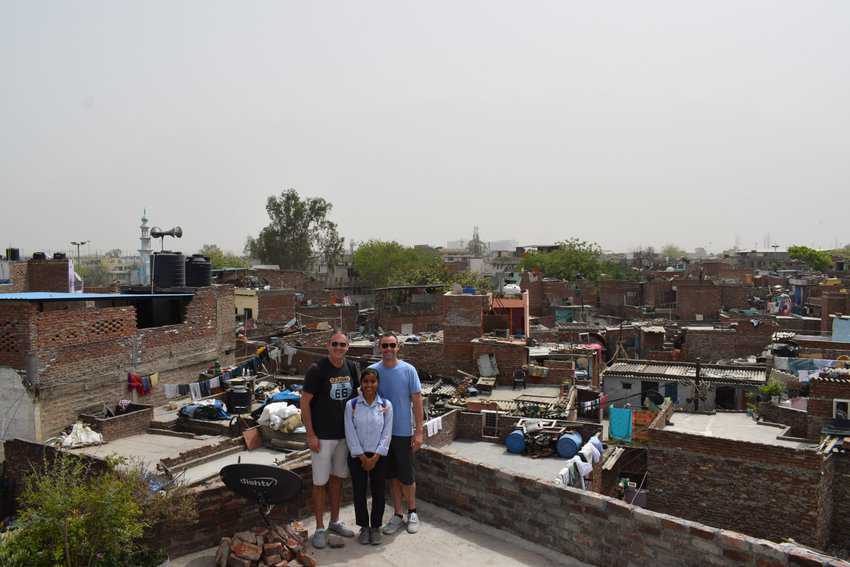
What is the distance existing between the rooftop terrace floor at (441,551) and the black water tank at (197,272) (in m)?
18.2

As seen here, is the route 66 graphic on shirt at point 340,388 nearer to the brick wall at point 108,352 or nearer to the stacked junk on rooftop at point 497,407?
the stacked junk on rooftop at point 497,407

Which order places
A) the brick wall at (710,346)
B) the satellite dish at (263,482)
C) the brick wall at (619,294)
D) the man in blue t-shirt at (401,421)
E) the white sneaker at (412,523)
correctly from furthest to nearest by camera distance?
the brick wall at (619,294)
the brick wall at (710,346)
the man in blue t-shirt at (401,421)
the white sneaker at (412,523)
the satellite dish at (263,482)

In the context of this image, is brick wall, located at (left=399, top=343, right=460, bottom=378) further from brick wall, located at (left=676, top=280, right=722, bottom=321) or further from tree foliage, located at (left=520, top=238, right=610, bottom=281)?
tree foliage, located at (left=520, top=238, right=610, bottom=281)

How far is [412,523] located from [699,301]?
44573 mm

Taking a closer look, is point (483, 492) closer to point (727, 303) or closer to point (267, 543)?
point (267, 543)

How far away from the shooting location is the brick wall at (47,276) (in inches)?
1118

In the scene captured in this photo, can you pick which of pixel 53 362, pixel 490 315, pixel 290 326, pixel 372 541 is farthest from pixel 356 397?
pixel 290 326

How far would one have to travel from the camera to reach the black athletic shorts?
5.79 m

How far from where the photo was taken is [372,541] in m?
5.41

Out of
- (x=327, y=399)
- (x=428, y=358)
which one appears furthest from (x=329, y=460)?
(x=428, y=358)

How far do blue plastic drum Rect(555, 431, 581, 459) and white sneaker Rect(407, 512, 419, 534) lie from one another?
22.7ft

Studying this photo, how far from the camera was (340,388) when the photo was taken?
559cm

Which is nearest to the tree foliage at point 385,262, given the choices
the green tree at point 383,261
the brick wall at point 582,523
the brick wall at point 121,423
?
the green tree at point 383,261

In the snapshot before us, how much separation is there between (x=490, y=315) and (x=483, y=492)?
18445 millimetres
